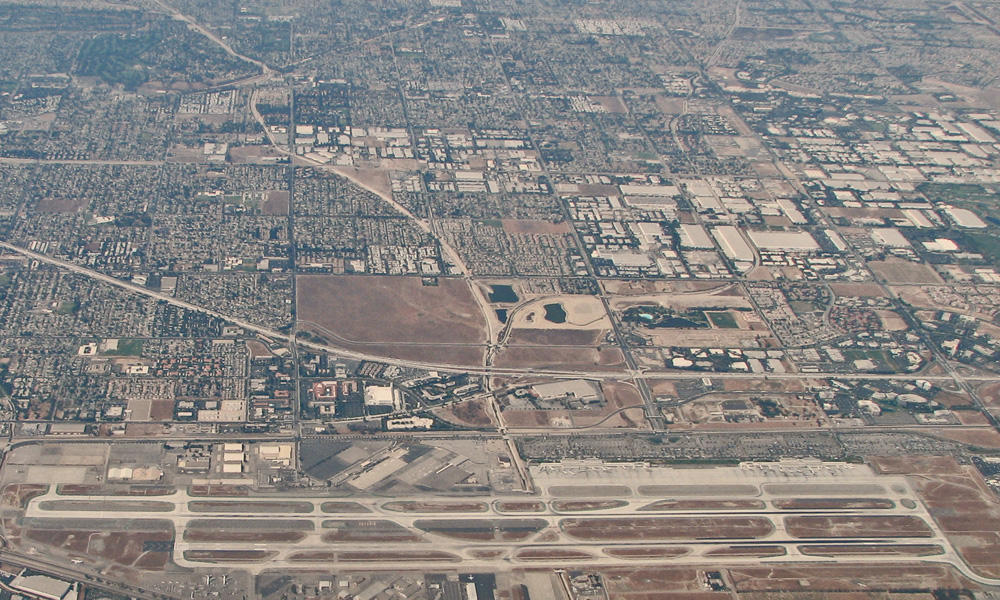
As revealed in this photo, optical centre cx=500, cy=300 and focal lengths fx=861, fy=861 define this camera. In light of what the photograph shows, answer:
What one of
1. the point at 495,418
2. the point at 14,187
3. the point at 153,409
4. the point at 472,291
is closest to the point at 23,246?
the point at 14,187

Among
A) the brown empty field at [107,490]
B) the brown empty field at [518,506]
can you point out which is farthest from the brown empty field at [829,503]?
the brown empty field at [107,490]

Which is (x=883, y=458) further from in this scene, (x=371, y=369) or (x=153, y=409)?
(x=153, y=409)

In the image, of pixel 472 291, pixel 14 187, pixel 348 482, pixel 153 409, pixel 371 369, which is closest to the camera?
pixel 348 482

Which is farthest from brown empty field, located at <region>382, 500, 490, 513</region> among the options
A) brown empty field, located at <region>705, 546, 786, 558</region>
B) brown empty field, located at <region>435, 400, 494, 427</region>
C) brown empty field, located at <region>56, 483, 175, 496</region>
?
brown empty field, located at <region>705, 546, 786, 558</region>

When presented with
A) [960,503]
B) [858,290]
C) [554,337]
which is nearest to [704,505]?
[960,503]

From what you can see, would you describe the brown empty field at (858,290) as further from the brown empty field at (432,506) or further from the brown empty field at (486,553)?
the brown empty field at (486,553)

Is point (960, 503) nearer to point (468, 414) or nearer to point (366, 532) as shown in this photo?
point (468, 414)

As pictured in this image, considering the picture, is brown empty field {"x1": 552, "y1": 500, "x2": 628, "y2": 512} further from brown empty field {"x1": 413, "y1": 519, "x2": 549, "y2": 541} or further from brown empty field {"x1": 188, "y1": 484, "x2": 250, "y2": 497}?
brown empty field {"x1": 188, "y1": 484, "x2": 250, "y2": 497}
